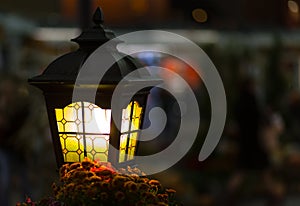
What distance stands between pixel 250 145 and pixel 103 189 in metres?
8.61

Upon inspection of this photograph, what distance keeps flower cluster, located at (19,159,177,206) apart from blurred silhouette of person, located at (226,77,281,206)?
8323mm

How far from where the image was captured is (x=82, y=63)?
413 cm

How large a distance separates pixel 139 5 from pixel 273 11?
37.0 ft

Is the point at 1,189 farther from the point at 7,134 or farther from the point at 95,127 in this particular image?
the point at 95,127

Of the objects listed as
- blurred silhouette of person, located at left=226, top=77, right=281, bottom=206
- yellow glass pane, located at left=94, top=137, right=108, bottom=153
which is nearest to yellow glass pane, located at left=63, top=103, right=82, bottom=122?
yellow glass pane, located at left=94, top=137, right=108, bottom=153

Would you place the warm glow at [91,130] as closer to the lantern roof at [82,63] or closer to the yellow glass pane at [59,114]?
the yellow glass pane at [59,114]

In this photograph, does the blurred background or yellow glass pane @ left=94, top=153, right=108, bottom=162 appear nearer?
yellow glass pane @ left=94, top=153, right=108, bottom=162

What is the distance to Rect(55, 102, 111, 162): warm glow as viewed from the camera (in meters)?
4.15

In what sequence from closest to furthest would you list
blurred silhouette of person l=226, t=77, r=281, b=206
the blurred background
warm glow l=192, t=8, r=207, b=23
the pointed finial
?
the pointed finial < the blurred background < blurred silhouette of person l=226, t=77, r=281, b=206 < warm glow l=192, t=8, r=207, b=23

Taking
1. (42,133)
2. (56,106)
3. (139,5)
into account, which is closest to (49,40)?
(139,5)

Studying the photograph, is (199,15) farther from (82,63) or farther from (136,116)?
(82,63)

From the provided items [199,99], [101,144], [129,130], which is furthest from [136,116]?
[199,99]

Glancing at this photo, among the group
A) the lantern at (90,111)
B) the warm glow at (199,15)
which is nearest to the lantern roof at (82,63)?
the lantern at (90,111)

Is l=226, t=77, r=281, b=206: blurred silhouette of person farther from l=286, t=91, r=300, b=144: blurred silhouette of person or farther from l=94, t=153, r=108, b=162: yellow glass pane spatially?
l=94, t=153, r=108, b=162: yellow glass pane
